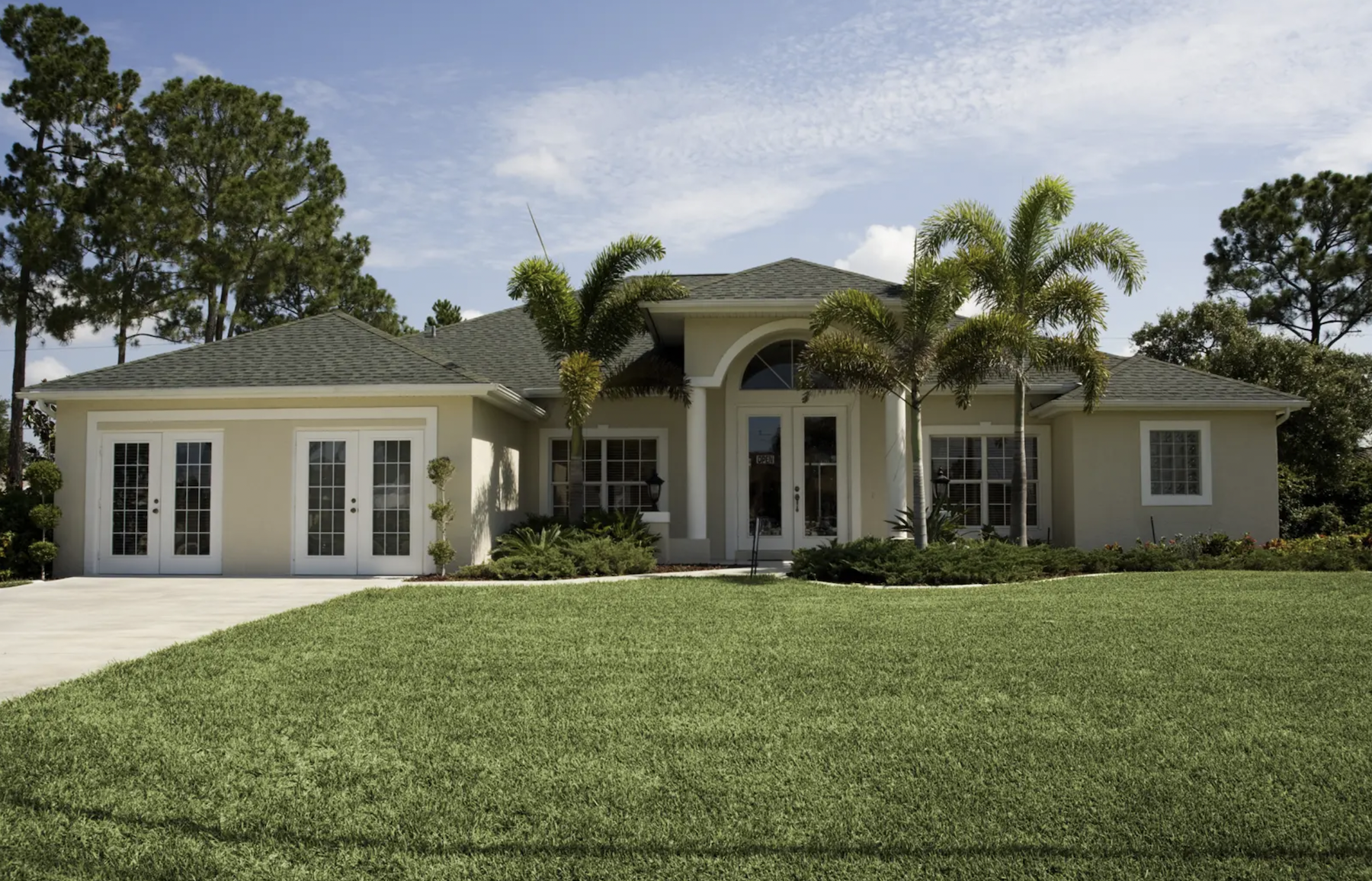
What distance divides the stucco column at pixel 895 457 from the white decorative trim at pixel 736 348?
2.01 meters

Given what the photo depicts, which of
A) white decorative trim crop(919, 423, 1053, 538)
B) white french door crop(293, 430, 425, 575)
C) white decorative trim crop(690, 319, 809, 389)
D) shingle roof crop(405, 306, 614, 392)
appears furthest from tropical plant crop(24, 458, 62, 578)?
white decorative trim crop(919, 423, 1053, 538)

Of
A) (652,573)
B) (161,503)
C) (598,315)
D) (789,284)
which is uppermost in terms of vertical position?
(789,284)

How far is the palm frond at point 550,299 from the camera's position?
16641mm

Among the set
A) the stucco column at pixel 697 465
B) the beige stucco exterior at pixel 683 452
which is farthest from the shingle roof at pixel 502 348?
the stucco column at pixel 697 465

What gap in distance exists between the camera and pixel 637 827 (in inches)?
188

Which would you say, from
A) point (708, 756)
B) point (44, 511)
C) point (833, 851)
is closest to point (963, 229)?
point (708, 756)

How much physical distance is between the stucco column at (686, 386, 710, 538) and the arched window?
1.66 m

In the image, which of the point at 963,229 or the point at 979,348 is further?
the point at 963,229

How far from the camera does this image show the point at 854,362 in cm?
1471

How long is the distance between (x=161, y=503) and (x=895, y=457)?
1169 cm

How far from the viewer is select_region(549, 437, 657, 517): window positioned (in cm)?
1908

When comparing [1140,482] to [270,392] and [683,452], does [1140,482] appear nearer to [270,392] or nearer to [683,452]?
[683,452]

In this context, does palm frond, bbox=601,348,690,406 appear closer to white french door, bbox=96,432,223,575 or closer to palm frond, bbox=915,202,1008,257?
palm frond, bbox=915,202,1008,257

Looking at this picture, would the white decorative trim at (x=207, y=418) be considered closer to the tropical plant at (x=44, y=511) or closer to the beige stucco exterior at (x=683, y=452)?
the beige stucco exterior at (x=683, y=452)
